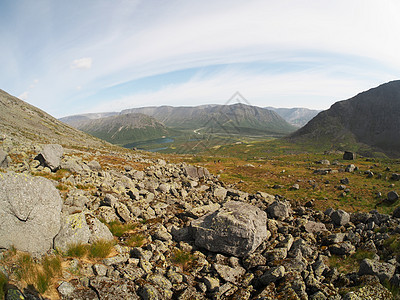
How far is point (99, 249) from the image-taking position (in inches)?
333

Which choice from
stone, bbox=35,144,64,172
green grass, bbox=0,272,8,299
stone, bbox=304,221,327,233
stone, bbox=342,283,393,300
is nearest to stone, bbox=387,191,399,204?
stone, bbox=304,221,327,233

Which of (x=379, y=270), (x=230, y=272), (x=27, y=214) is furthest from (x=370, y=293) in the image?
(x=27, y=214)

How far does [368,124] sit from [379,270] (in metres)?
226

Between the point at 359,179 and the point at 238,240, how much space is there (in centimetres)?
4212

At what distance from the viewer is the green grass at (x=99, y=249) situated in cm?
833

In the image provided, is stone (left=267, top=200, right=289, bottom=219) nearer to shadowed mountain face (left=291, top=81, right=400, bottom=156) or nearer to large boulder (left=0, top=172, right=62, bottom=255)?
large boulder (left=0, top=172, right=62, bottom=255)

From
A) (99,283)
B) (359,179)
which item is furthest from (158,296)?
(359,179)

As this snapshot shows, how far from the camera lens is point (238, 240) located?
1051 centimetres

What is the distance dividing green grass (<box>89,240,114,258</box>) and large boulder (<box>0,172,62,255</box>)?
174 centimetres

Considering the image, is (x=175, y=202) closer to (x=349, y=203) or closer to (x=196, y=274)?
(x=196, y=274)

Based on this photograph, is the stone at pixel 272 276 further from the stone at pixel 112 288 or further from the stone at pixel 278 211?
the stone at pixel 278 211

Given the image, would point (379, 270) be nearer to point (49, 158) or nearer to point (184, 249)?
point (184, 249)

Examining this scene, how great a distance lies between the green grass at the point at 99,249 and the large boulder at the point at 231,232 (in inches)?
193

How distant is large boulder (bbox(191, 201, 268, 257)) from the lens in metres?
10.5
